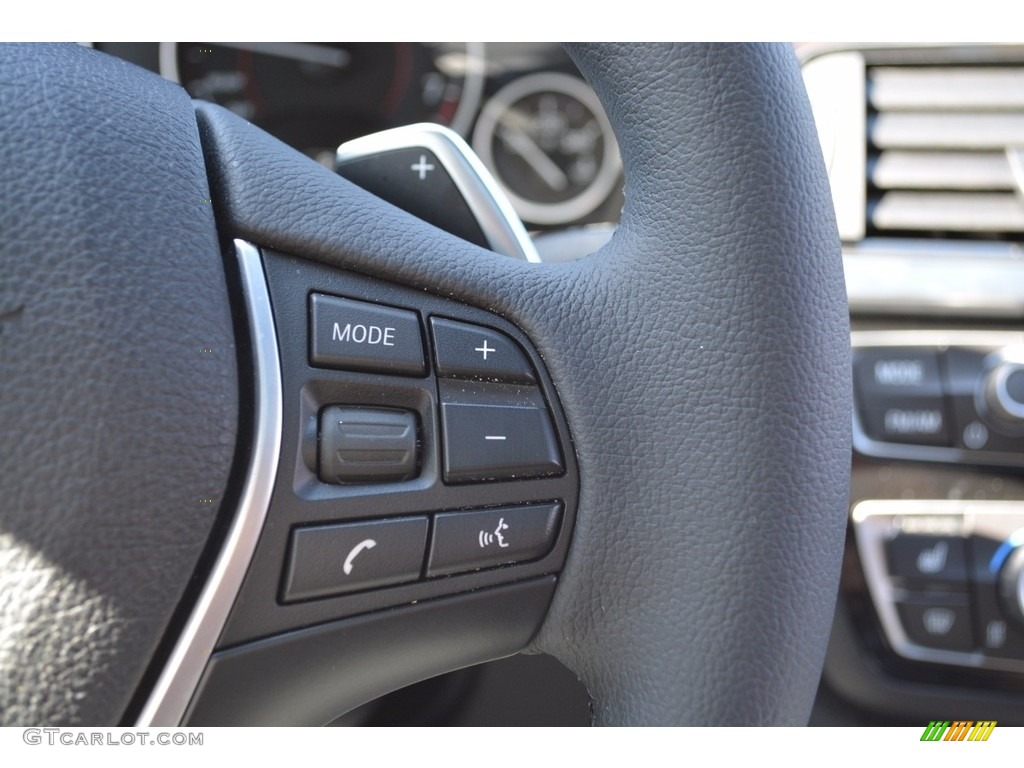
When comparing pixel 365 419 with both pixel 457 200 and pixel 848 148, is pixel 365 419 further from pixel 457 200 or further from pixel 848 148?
pixel 848 148

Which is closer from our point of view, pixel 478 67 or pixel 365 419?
pixel 365 419

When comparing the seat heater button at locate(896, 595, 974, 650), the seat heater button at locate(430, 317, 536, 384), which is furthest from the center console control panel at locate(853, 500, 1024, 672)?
the seat heater button at locate(430, 317, 536, 384)

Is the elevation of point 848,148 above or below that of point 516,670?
above

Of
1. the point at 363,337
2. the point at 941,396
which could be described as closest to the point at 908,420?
the point at 941,396

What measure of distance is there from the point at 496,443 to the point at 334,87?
1.15 metres

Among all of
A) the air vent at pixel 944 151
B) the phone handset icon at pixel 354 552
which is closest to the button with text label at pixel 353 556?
the phone handset icon at pixel 354 552

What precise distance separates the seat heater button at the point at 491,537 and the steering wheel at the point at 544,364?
21 mm

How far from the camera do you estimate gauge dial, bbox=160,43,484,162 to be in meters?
1.50

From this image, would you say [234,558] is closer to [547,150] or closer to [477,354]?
[477,354]

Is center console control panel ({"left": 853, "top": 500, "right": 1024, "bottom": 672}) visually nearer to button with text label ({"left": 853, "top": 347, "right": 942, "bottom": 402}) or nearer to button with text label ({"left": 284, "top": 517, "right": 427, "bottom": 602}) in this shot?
button with text label ({"left": 853, "top": 347, "right": 942, "bottom": 402})
